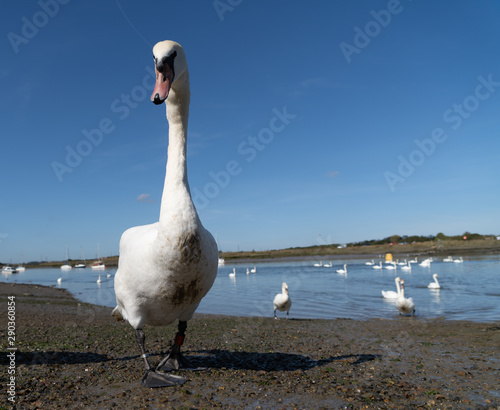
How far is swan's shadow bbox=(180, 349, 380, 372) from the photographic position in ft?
20.9

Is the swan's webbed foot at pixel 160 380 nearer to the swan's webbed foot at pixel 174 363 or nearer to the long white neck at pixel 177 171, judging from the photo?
the swan's webbed foot at pixel 174 363

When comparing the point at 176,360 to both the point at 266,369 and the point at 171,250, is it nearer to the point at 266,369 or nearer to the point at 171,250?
the point at 266,369

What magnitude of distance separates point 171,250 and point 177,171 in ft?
3.40

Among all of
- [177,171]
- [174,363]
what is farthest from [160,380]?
[177,171]

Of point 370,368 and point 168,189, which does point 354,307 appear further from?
point 168,189

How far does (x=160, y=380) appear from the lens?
5.11 m

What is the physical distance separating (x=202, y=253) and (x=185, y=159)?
4.13ft

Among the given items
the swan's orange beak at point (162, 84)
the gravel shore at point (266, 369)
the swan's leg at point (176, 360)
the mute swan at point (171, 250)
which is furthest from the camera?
the swan's leg at point (176, 360)

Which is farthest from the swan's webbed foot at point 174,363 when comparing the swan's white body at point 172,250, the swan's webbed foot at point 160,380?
the swan's white body at point 172,250

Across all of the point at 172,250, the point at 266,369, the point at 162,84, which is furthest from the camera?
the point at 266,369

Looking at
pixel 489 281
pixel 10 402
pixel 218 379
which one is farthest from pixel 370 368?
pixel 489 281

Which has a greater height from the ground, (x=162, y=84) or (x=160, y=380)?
(x=162, y=84)

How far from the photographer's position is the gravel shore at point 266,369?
4.75m

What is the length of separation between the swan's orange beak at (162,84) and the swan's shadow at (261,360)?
4337 millimetres
